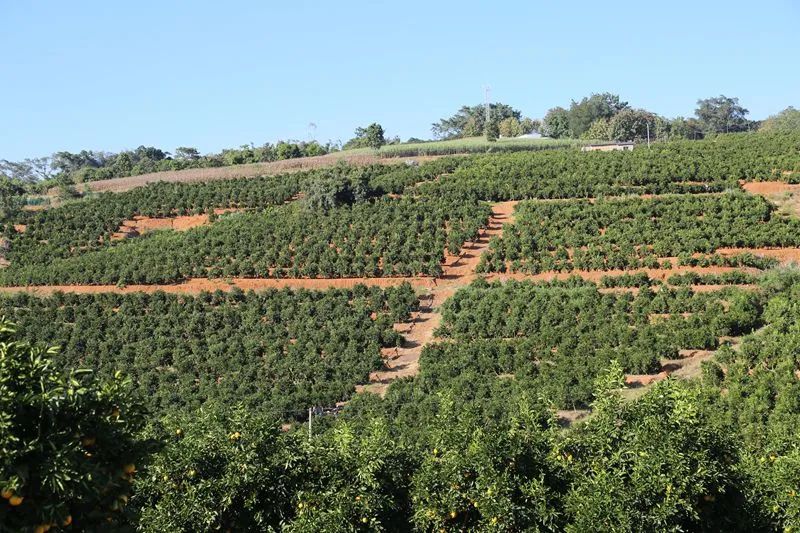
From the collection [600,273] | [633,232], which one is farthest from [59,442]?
[633,232]

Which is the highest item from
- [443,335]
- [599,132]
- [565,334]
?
[599,132]

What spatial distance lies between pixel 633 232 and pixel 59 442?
35468mm

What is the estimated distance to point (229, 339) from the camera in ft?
122

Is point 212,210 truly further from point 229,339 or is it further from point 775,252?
point 775,252

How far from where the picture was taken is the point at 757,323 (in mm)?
31844

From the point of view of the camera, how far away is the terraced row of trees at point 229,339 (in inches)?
1267

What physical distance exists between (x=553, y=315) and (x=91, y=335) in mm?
19137

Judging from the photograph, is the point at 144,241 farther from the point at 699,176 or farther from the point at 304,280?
the point at 699,176

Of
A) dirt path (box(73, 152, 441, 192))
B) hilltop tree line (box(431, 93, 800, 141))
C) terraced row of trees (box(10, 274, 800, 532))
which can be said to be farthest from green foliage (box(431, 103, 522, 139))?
terraced row of trees (box(10, 274, 800, 532))

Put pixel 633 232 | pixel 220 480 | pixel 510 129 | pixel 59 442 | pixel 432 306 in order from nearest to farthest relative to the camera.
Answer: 1. pixel 59 442
2. pixel 220 480
3. pixel 432 306
4. pixel 633 232
5. pixel 510 129

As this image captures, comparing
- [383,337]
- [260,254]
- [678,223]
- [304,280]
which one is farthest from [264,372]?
[678,223]

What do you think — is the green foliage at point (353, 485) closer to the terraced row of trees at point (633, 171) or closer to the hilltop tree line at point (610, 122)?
the terraced row of trees at point (633, 171)

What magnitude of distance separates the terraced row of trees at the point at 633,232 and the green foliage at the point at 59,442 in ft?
103

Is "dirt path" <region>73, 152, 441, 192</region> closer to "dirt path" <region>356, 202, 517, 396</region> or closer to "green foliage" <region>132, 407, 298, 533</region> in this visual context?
"dirt path" <region>356, 202, 517, 396</region>
